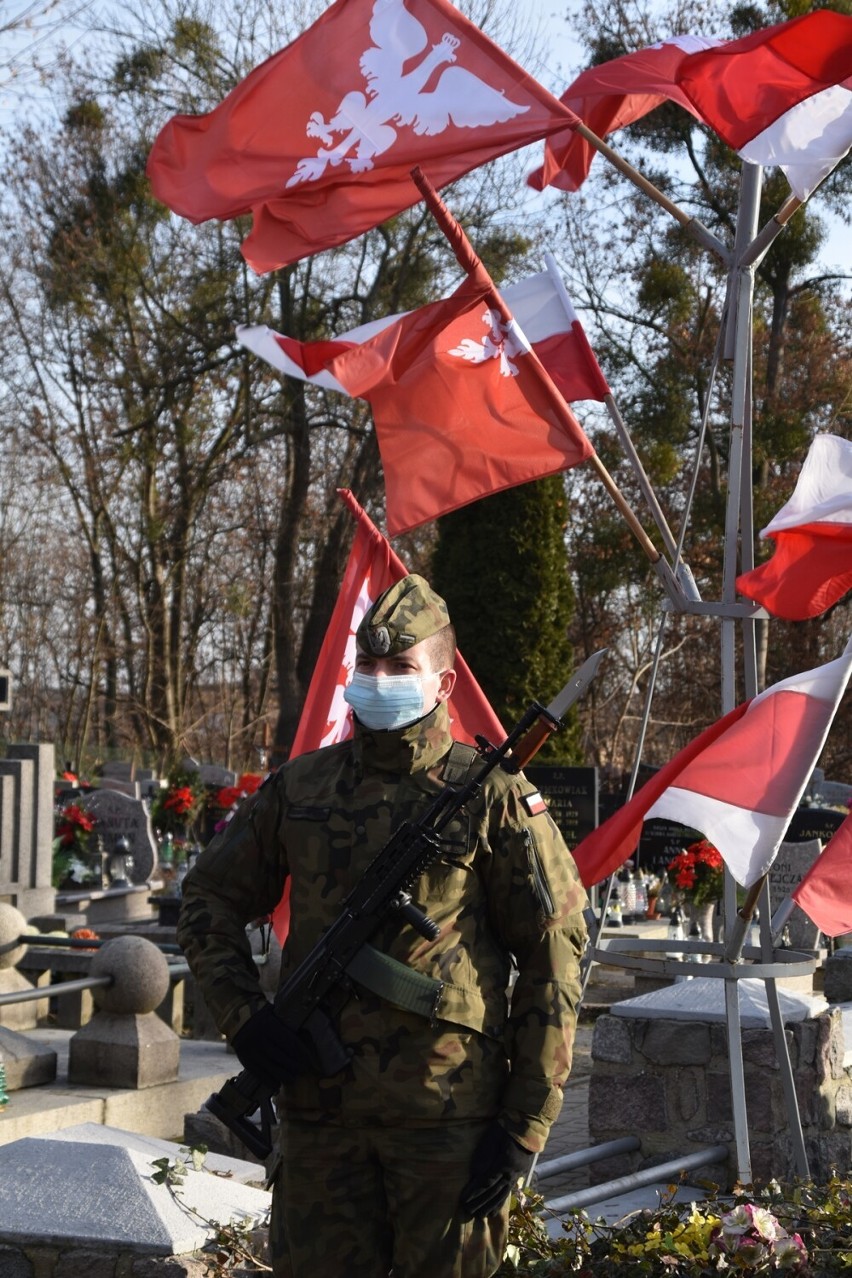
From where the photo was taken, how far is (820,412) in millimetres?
26844

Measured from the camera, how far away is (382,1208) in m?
3.27

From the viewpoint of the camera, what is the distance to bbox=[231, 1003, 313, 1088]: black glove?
3201 mm

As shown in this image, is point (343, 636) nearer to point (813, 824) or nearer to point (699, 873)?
point (699, 873)

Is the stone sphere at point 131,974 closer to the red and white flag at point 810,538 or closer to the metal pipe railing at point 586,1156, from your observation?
the metal pipe railing at point 586,1156

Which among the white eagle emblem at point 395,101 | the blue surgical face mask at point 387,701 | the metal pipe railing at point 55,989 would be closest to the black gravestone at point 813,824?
the metal pipe railing at point 55,989

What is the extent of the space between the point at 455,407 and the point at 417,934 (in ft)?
8.52

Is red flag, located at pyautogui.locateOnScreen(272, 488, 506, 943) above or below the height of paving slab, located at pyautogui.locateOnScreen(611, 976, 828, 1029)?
above

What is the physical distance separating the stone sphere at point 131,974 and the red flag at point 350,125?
3808mm

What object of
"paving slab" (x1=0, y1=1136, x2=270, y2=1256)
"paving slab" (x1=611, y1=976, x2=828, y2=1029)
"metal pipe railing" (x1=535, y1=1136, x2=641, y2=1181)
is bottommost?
"metal pipe railing" (x1=535, y1=1136, x2=641, y2=1181)

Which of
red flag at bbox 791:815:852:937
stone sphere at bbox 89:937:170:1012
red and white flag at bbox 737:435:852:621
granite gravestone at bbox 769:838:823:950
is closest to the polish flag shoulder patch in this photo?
red flag at bbox 791:815:852:937

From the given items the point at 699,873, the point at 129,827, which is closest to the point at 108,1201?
the point at 699,873

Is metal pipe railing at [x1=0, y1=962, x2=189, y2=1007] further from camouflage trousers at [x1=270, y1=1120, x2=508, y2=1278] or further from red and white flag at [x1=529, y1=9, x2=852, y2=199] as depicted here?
red and white flag at [x1=529, y1=9, x2=852, y2=199]

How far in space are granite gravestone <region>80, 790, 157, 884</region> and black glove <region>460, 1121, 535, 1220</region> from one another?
48.8ft

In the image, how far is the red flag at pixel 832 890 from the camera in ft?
14.1
